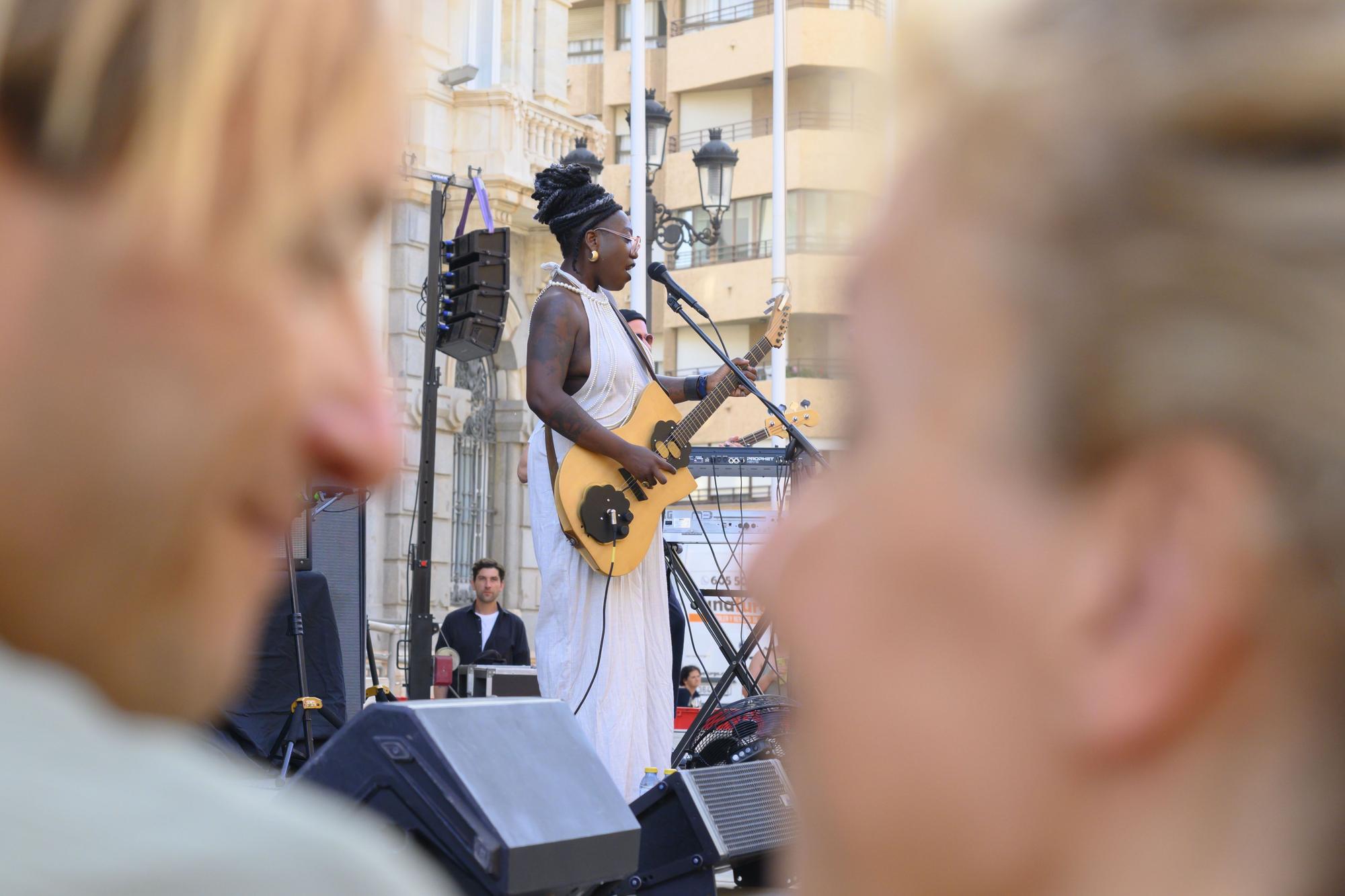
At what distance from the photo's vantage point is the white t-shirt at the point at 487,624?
910 centimetres

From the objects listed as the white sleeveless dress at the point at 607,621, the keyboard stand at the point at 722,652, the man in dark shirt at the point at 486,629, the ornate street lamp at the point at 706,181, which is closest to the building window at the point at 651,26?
the ornate street lamp at the point at 706,181

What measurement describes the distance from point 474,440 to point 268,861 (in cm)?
1517

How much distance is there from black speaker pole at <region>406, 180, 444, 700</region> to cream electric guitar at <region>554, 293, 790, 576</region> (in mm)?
2685

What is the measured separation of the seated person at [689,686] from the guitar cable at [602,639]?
Answer: 627 cm

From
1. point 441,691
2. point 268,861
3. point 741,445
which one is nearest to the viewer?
point 268,861

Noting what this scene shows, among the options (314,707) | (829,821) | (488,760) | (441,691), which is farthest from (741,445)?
(829,821)

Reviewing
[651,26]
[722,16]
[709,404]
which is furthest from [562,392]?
[651,26]

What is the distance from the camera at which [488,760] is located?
2.12 metres

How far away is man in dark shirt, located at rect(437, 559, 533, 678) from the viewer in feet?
29.6

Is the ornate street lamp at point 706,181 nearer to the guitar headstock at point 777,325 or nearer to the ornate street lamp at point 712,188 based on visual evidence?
the ornate street lamp at point 712,188

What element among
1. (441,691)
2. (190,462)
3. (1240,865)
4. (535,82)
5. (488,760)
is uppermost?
(535,82)

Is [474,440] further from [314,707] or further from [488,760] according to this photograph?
[488,760]

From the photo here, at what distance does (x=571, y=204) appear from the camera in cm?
455

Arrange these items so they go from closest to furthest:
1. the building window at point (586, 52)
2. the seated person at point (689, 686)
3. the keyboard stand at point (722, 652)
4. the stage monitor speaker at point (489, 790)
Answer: the stage monitor speaker at point (489, 790) → the keyboard stand at point (722, 652) → the seated person at point (689, 686) → the building window at point (586, 52)
